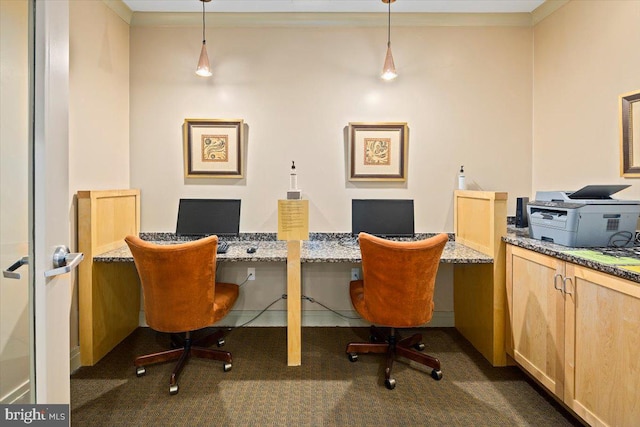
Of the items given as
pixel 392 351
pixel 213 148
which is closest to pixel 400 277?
pixel 392 351

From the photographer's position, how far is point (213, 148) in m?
2.92

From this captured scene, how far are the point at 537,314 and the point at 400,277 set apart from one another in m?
0.85

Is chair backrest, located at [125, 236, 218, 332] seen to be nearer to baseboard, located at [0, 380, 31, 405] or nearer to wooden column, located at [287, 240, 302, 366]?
wooden column, located at [287, 240, 302, 366]

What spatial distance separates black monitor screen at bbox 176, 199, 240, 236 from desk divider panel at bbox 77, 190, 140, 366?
425 millimetres

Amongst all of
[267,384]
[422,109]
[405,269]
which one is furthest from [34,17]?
[422,109]

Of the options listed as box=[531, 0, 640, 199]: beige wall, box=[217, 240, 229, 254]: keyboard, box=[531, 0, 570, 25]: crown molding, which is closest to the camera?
box=[531, 0, 640, 199]: beige wall

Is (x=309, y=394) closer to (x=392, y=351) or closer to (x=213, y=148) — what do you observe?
(x=392, y=351)

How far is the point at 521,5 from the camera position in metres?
2.79

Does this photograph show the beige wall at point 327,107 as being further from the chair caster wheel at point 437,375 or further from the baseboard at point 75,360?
the chair caster wheel at point 437,375

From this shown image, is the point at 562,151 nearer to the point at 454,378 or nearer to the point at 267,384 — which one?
the point at 454,378

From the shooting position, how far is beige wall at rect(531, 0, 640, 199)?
2.15m

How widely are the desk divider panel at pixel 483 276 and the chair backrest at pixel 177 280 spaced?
1.89 m

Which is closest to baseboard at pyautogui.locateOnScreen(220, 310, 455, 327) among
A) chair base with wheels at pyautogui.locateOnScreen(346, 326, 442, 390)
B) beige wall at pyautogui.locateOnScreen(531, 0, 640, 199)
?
chair base with wheels at pyautogui.locateOnScreen(346, 326, 442, 390)

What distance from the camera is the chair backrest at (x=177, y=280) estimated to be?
194cm
